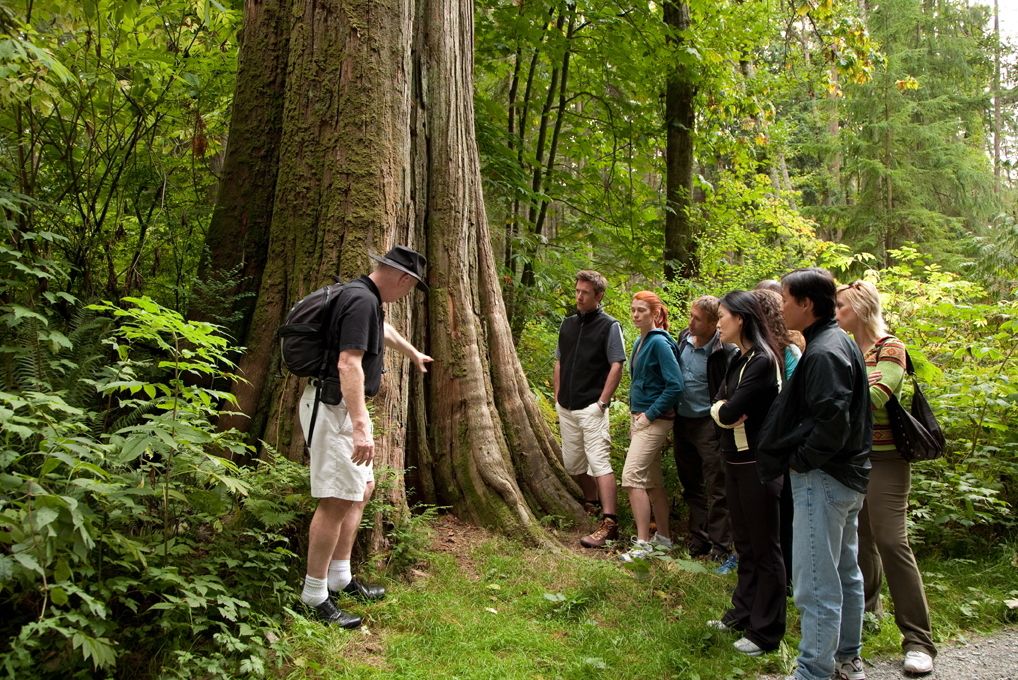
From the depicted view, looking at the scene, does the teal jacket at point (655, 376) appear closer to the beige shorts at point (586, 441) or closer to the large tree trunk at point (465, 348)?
the beige shorts at point (586, 441)

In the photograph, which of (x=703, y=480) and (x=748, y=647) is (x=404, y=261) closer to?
(x=748, y=647)

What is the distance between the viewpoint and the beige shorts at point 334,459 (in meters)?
4.05

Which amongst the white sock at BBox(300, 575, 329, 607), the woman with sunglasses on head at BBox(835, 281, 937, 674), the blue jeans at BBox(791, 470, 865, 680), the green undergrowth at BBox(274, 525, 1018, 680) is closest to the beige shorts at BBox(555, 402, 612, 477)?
the green undergrowth at BBox(274, 525, 1018, 680)

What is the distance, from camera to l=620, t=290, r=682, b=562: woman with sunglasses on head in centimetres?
607

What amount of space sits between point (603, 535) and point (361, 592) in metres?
2.44

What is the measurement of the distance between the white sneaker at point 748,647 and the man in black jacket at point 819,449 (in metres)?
0.46

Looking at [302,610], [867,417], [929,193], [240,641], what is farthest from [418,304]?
[929,193]

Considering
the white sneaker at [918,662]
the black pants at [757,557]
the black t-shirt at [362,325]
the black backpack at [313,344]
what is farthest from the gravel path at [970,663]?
the black backpack at [313,344]

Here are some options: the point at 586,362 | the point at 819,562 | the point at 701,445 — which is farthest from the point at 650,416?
the point at 819,562


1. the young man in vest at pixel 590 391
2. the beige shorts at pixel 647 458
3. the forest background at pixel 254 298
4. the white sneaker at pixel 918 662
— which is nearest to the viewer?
the forest background at pixel 254 298

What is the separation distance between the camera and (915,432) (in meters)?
4.12

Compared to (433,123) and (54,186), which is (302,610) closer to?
(433,123)

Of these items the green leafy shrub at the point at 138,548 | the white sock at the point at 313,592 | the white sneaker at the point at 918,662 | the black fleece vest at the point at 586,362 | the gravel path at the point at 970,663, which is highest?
the black fleece vest at the point at 586,362

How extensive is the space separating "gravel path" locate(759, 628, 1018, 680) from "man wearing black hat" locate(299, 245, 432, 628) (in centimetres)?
260
